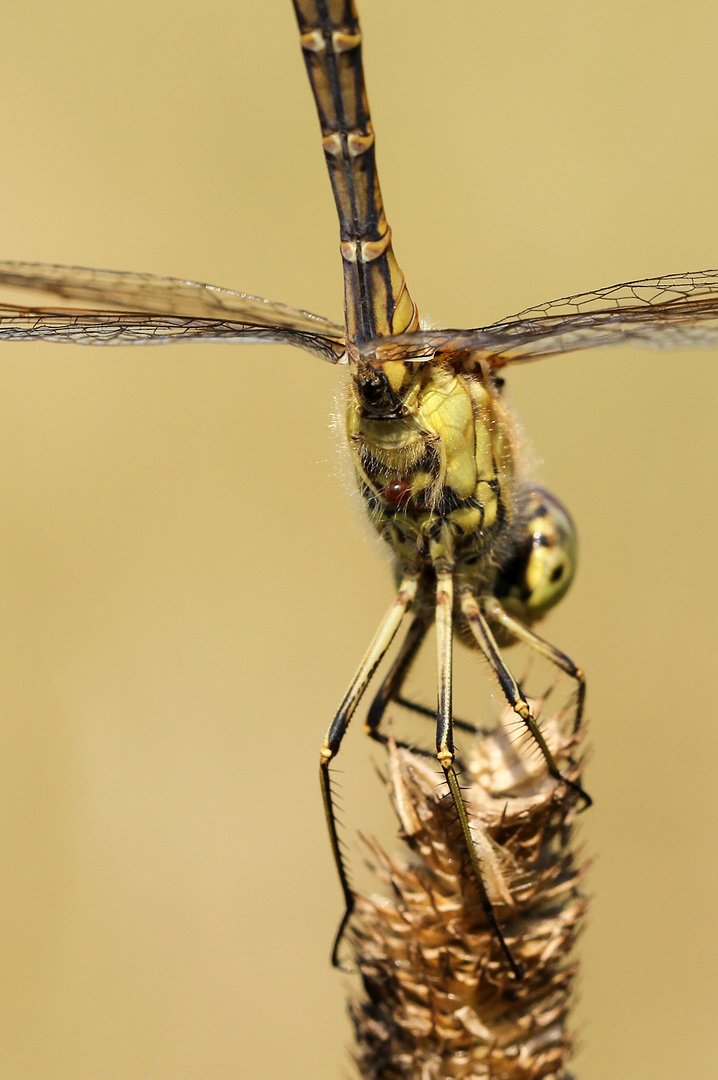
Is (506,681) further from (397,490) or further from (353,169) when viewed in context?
(353,169)

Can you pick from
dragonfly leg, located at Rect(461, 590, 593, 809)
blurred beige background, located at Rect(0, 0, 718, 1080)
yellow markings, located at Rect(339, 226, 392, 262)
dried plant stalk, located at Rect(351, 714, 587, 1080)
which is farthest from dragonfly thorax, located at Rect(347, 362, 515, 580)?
blurred beige background, located at Rect(0, 0, 718, 1080)

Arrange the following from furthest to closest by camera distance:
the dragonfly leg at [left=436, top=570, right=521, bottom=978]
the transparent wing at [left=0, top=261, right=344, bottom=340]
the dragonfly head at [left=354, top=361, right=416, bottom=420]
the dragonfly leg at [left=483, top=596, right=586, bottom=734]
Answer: the transparent wing at [left=0, top=261, right=344, bottom=340]
the dragonfly leg at [left=483, top=596, right=586, bottom=734]
the dragonfly head at [left=354, top=361, right=416, bottom=420]
the dragonfly leg at [left=436, top=570, right=521, bottom=978]

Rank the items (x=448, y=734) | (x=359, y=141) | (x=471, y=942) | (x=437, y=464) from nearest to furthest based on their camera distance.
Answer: (x=471, y=942) < (x=359, y=141) < (x=448, y=734) < (x=437, y=464)

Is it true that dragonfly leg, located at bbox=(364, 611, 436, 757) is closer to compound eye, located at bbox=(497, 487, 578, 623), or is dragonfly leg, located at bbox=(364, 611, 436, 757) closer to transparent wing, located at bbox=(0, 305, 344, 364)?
compound eye, located at bbox=(497, 487, 578, 623)

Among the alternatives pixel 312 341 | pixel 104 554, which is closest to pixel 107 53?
pixel 104 554

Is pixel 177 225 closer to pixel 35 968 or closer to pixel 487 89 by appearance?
pixel 487 89

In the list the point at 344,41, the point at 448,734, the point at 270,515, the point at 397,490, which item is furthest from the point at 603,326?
the point at 270,515
